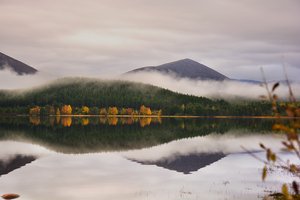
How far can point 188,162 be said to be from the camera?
2023 inches

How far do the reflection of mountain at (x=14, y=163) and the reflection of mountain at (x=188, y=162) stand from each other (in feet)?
46.6

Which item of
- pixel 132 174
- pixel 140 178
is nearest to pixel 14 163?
pixel 132 174

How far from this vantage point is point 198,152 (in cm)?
6269

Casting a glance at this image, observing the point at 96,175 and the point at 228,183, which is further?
the point at 96,175

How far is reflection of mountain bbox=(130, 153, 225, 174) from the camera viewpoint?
45.7 meters

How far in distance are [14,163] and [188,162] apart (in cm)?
2141

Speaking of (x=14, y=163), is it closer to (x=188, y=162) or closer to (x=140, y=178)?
(x=140, y=178)

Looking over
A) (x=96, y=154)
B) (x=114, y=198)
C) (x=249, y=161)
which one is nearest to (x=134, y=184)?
(x=114, y=198)

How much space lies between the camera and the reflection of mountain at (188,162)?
45719mm

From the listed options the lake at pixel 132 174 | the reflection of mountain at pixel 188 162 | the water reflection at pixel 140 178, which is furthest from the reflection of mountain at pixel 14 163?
the reflection of mountain at pixel 188 162

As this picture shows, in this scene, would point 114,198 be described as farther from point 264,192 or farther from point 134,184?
point 264,192

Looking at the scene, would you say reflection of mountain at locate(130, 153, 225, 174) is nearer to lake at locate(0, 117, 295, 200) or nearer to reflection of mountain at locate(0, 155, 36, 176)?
lake at locate(0, 117, 295, 200)

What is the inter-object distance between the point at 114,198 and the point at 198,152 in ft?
117

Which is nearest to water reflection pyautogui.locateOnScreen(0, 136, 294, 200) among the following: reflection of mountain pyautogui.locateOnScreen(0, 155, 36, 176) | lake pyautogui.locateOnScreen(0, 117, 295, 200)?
lake pyautogui.locateOnScreen(0, 117, 295, 200)
